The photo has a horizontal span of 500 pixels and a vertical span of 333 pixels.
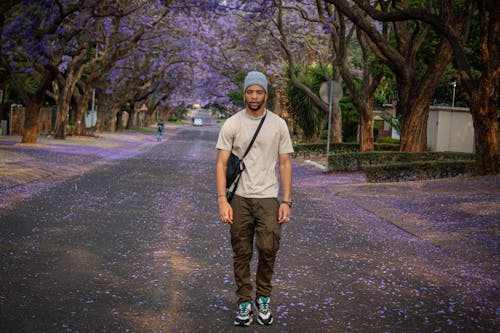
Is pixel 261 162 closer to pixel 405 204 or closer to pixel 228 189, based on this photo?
pixel 228 189

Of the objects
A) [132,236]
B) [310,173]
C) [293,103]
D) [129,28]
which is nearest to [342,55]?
[310,173]

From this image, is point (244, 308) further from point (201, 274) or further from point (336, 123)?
point (336, 123)

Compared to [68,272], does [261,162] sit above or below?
above

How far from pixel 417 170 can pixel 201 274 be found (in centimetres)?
1342

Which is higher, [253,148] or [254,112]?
[254,112]

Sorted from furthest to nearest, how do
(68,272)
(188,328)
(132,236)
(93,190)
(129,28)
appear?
(129,28) < (93,190) < (132,236) < (68,272) < (188,328)

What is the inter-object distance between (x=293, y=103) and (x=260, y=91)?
3622 cm

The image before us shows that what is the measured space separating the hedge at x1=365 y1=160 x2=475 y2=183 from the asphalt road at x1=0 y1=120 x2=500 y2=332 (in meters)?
6.05

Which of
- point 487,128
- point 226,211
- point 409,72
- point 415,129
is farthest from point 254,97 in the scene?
point 415,129

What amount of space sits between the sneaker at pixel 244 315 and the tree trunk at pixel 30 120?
28322 mm

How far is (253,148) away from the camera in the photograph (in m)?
5.80

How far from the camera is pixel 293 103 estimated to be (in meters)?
41.8

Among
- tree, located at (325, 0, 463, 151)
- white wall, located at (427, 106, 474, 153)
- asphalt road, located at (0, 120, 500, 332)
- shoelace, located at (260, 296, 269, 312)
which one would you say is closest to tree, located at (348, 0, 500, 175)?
tree, located at (325, 0, 463, 151)

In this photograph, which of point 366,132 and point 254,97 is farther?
point 366,132
